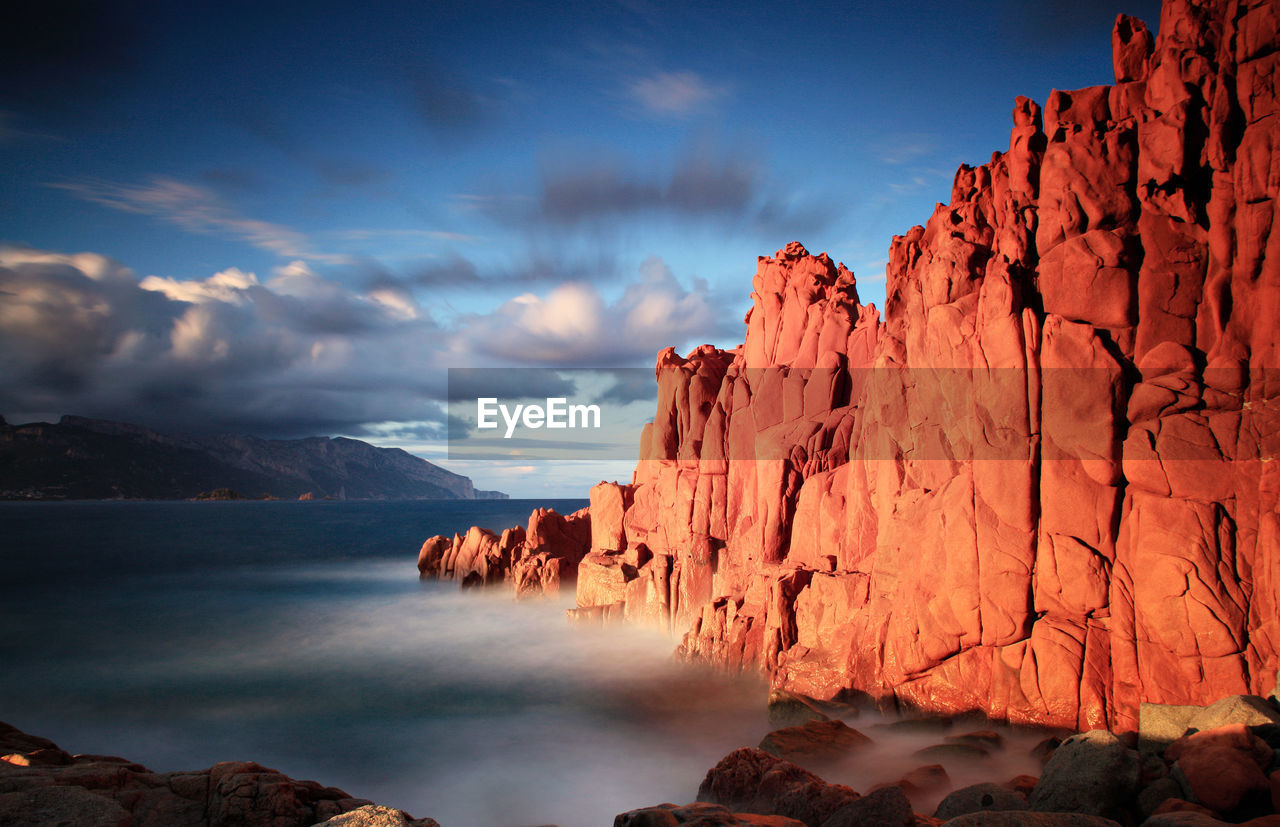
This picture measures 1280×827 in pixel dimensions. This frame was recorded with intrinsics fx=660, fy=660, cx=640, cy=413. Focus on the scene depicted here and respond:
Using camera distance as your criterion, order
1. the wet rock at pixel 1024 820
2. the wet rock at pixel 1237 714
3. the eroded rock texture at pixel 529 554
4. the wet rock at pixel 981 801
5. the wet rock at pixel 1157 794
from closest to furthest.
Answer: the wet rock at pixel 1024 820 < the wet rock at pixel 1157 794 < the wet rock at pixel 981 801 < the wet rock at pixel 1237 714 < the eroded rock texture at pixel 529 554

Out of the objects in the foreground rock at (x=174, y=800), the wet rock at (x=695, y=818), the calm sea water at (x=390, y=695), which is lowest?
the calm sea water at (x=390, y=695)

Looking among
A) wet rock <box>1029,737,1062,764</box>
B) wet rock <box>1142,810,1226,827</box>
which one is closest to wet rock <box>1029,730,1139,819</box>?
wet rock <box>1142,810,1226,827</box>

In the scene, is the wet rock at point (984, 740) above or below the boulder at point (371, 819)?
below

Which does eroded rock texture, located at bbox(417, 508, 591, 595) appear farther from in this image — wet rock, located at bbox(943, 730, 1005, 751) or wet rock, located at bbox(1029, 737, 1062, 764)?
wet rock, located at bbox(1029, 737, 1062, 764)

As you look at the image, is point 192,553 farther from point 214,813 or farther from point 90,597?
point 214,813

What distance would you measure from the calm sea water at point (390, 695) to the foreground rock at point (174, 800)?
1091 centimetres

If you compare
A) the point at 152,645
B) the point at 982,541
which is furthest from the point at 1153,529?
the point at 152,645

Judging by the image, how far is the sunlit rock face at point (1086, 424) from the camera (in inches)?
562

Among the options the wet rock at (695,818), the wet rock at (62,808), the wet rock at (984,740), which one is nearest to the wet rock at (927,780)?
the wet rock at (984,740)

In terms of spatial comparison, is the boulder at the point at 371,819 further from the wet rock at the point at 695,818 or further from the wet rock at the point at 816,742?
the wet rock at the point at 816,742

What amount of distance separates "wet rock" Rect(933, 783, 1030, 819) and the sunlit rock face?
5871 mm

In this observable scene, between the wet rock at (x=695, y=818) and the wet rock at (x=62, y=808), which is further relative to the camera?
the wet rock at (x=695, y=818)

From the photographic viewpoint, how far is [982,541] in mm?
17047

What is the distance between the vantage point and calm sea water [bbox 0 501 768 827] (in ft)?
70.2
